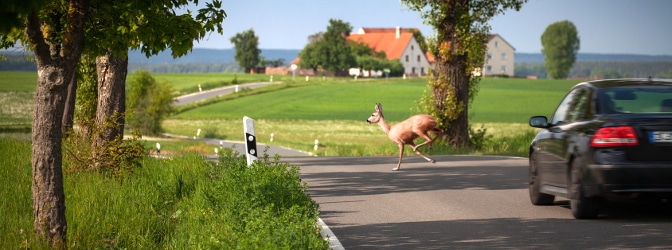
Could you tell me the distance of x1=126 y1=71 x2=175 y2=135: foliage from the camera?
63725 millimetres

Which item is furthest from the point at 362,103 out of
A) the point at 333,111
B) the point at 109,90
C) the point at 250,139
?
the point at 250,139

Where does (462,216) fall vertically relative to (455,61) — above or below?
below

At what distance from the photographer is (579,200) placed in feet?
42.7

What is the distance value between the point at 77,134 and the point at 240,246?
34.7 feet

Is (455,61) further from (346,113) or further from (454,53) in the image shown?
(346,113)

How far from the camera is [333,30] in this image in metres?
186

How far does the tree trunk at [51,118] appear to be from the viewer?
11078 millimetres

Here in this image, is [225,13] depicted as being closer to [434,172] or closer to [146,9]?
[146,9]

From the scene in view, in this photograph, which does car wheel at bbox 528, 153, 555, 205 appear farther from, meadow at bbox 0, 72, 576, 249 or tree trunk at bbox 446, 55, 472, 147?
tree trunk at bbox 446, 55, 472, 147

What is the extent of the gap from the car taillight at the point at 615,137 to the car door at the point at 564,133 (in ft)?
2.00

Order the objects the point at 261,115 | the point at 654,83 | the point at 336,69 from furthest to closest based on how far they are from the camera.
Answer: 1. the point at 336,69
2. the point at 261,115
3. the point at 654,83

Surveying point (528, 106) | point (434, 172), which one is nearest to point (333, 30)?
point (528, 106)

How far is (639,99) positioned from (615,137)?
987 millimetres

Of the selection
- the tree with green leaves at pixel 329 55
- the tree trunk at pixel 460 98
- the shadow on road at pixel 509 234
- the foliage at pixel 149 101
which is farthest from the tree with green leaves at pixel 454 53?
the tree with green leaves at pixel 329 55
